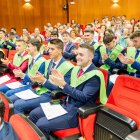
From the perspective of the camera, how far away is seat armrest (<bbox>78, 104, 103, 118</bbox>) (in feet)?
7.39

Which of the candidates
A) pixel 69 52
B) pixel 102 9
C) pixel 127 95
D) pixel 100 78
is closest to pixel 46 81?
pixel 100 78

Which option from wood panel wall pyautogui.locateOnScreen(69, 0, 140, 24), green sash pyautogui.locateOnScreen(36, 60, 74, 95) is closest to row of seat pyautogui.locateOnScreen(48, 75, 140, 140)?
green sash pyautogui.locateOnScreen(36, 60, 74, 95)

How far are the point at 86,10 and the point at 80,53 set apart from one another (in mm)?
12586

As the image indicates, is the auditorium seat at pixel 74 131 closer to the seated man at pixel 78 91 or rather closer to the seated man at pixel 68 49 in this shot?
the seated man at pixel 78 91

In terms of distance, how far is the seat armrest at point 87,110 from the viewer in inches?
88.7

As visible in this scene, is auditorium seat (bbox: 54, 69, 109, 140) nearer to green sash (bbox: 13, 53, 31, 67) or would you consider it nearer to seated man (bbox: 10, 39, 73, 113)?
seated man (bbox: 10, 39, 73, 113)

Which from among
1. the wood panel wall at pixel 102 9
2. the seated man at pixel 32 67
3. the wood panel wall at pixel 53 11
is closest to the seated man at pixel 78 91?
the seated man at pixel 32 67

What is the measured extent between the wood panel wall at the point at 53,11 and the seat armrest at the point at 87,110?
1061 centimetres

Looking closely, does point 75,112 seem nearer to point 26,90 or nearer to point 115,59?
point 26,90

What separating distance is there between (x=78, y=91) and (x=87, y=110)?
270mm

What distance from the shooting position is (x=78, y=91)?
2469mm

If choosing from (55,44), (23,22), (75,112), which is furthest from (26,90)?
(23,22)

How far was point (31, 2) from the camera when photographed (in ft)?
41.3

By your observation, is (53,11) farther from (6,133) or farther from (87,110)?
(6,133)
